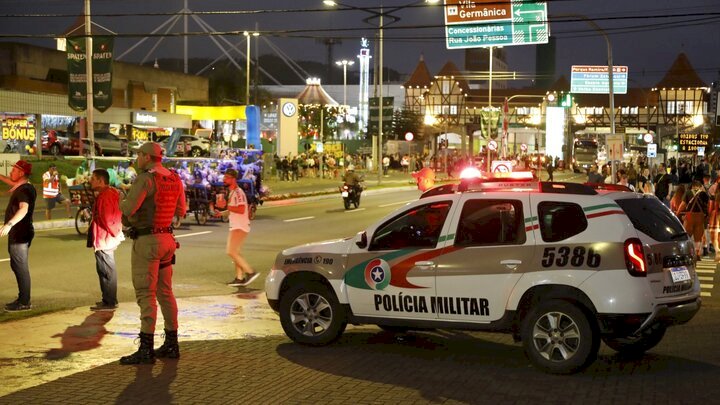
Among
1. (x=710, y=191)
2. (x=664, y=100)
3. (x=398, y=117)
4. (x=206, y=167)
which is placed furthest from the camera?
(x=664, y=100)

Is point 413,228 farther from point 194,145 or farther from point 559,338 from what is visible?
point 194,145

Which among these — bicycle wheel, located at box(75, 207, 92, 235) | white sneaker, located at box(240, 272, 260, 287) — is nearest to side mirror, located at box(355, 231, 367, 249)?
white sneaker, located at box(240, 272, 260, 287)

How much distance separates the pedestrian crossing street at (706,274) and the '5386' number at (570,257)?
20.5 ft

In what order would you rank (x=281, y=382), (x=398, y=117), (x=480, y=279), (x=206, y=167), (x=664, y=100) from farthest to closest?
(x=664, y=100)
(x=398, y=117)
(x=206, y=167)
(x=480, y=279)
(x=281, y=382)

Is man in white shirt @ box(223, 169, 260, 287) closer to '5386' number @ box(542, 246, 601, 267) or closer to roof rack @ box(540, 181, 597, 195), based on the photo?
roof rack @ box(540, 181, 597, 195)

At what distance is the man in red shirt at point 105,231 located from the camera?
37.8 feet

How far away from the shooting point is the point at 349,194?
33562mm

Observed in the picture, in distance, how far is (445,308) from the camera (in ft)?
28.9

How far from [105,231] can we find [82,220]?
1054 cm

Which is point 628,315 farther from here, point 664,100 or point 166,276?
point 664,100

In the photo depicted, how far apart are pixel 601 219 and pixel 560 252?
0.45 m

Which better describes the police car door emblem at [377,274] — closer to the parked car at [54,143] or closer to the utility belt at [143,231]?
the utility belt at [143,231]

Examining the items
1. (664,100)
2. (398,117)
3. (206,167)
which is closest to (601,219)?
(206,167)

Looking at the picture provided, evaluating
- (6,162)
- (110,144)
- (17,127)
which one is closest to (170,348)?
(6,162)
